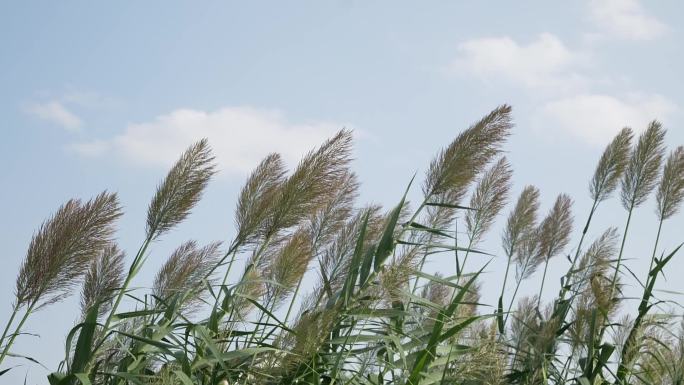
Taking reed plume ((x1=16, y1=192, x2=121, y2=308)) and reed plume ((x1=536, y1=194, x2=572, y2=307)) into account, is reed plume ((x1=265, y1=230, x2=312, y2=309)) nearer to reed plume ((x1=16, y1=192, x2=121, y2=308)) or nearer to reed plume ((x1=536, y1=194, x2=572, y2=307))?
reed plume ((x1=16, y1=192, x2=121, y2=308))

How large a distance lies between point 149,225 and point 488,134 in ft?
4.37

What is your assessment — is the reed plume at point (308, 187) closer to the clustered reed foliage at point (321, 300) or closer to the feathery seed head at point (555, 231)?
the clustered reed foliage at point (321, 300)

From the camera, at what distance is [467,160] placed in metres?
3.53

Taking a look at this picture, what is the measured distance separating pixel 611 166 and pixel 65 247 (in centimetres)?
316

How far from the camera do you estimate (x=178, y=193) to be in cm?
341

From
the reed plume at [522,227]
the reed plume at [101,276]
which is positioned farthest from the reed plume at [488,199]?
the reed plume at [101,276]

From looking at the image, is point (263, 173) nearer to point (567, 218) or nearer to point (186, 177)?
point (186, 177)

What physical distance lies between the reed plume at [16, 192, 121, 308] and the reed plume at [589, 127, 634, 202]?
283cm

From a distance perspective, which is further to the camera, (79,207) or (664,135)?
(664,135)

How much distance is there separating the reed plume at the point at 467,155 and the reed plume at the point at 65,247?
120 centimetres

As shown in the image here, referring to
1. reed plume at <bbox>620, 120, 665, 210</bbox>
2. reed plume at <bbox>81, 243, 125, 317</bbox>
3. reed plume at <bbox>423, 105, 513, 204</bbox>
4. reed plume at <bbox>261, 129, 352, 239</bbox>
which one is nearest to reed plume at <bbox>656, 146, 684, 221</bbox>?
reed plume at <bbox>620, 120, 665, 210</bbox>

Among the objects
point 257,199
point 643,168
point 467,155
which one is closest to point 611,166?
point 643,168

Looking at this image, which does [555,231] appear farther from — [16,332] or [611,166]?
[16,332]

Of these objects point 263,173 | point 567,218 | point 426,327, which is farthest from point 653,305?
point 263,173
